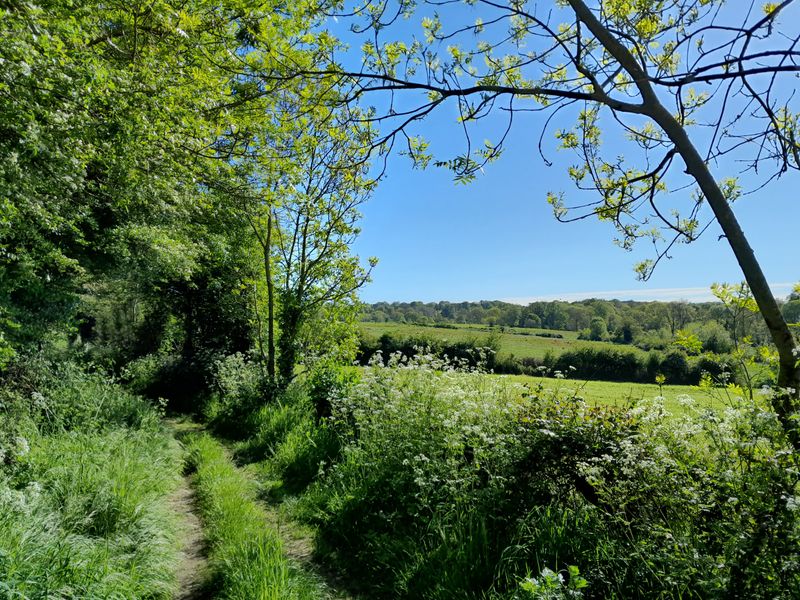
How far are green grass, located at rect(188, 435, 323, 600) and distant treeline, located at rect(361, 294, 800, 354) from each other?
3538 mm

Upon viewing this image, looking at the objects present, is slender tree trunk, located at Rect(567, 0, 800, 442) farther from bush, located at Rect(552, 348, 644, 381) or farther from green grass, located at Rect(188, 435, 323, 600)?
bush, located at Rect(552, 348, 644, 381)

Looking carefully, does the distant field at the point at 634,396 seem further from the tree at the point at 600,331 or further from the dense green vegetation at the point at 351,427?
the tree at the point at 600,331

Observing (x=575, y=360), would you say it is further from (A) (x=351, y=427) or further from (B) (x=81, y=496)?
(B) (x=81, y=496)

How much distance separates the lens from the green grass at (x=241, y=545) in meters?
3.24

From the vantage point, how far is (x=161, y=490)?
5266 mm

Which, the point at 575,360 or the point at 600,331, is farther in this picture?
the point at 600,331

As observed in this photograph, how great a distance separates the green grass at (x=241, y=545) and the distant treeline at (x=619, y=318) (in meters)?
3.54

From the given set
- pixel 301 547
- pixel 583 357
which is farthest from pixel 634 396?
pixel 583 357

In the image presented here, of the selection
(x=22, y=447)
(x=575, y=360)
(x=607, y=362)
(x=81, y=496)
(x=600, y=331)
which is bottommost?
(x=607, y=362)

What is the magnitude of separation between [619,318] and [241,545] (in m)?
22.0

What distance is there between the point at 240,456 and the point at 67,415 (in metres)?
2.75

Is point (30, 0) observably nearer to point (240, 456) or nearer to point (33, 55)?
point (33, 55)

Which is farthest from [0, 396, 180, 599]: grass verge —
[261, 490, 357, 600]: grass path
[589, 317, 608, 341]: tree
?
[589, 317, 608, 341]: tree

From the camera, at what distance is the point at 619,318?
21.6 m
